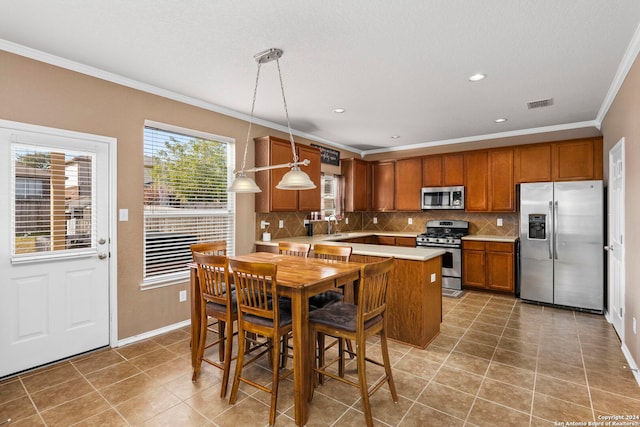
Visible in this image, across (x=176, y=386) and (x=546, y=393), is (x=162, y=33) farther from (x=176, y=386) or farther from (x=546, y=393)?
(x=546, y=393)

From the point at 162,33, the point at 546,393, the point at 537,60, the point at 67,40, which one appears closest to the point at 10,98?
the point at 67,40

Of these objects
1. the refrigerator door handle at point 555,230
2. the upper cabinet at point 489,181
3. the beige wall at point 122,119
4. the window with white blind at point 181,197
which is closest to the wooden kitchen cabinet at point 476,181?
the upper cabinet at point 489,181

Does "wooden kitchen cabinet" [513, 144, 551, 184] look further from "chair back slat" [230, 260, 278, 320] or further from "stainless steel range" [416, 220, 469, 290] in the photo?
"chair back slat" [230, 260, 278, 320]

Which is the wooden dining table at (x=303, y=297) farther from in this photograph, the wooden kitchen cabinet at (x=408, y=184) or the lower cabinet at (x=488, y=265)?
the wooden kitchen cabinet at (x=408, y=184)

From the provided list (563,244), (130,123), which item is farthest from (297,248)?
(563,244)

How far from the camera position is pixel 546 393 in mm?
2369

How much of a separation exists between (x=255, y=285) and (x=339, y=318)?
612 millimetres

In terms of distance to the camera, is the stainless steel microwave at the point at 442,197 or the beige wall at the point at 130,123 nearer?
the beige wall at the point at 130,123

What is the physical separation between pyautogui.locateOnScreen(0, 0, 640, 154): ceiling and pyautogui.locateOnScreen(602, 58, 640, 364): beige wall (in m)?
0.22

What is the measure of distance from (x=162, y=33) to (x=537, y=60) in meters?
3.07

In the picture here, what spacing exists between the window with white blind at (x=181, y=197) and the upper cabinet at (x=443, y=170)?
3.59 m

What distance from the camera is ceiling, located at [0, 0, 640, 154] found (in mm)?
2137

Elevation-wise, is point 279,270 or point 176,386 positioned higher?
point 279,270

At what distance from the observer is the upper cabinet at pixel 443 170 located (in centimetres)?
568
